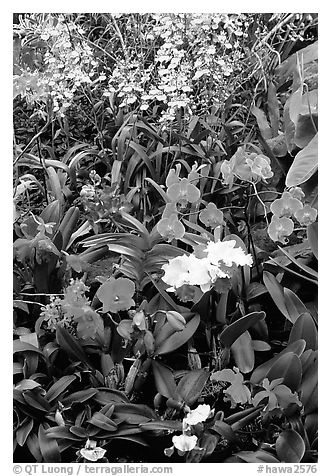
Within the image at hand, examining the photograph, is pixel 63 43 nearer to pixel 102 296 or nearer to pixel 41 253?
pixel 41 253

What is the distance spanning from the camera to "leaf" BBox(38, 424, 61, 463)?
4.54ft

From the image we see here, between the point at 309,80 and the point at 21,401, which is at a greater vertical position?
the point at 309,80

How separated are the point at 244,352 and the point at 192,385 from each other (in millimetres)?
149

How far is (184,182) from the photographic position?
1521 millimetres

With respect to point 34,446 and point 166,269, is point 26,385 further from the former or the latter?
point 166,269

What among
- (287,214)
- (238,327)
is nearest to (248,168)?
(287,214)

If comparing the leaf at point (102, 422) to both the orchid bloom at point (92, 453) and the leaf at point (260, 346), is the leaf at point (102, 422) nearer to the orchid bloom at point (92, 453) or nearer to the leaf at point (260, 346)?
the orchid bloom at point (92, 453)

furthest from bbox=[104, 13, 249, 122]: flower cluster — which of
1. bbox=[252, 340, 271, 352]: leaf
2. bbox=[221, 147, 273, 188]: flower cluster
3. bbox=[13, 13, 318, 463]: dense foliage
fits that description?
bbox=[252, 340, 271, 352]: leaf

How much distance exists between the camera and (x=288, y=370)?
4.55 ft

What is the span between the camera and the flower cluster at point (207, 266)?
4.37 ft
